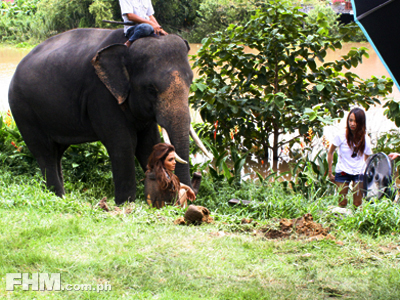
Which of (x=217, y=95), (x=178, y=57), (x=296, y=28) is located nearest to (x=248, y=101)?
(x=217, y=95)

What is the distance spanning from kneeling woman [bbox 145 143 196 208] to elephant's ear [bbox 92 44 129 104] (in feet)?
2.49

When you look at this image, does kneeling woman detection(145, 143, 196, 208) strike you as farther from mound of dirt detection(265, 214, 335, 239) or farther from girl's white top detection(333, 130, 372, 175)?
girl's white top detection(333, 130, 372, 175)

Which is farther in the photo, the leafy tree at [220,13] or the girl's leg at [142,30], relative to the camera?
the leafy tree at [220,13]

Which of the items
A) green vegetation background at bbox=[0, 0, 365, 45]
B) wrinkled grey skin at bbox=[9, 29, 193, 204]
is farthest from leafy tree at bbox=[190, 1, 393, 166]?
green vegetation background at bbox=[0, 0, 365, 45]

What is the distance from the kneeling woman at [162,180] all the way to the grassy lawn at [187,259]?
1.44 feet

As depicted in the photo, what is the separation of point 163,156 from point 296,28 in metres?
3.62

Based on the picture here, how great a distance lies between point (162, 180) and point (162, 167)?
0.13 metres

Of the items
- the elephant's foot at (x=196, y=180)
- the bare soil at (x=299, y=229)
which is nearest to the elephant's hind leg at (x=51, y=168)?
the elephant's foot at (x=196, y=180)

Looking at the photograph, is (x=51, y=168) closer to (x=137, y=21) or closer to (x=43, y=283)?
(x=137, y=21)

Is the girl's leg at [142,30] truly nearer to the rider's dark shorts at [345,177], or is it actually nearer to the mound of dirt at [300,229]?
the mound of dirt at [300,229]

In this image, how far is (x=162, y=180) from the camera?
14.5 ft

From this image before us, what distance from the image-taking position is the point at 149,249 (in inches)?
130

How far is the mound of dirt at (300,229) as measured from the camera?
369 cm

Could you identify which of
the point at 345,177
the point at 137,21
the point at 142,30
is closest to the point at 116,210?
the point at 142,30
